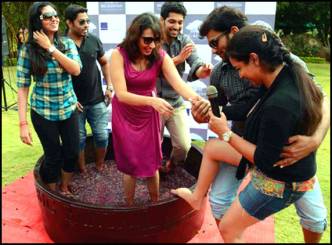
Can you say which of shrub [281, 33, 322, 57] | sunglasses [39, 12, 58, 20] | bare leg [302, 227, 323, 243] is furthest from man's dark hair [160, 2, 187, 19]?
shrub [281, 33, 322, 57]

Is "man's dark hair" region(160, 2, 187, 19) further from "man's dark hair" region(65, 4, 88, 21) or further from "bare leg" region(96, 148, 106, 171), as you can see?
"bare leg" region(96, 148, 106, 171)

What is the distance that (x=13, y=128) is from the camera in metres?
5.93

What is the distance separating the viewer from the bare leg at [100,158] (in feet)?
13.1

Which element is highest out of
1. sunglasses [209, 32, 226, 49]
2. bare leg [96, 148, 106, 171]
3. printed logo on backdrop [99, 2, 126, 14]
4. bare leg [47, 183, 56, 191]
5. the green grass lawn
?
printed logo on backdrop [99, 2, 126, 14]

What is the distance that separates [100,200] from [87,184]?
0.41 meters

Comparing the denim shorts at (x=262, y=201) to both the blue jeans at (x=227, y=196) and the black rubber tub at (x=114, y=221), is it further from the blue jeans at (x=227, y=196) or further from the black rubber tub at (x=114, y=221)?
the black rubber tub at (x=114, y=221)

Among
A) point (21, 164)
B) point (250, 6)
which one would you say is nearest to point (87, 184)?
point (21, 164)

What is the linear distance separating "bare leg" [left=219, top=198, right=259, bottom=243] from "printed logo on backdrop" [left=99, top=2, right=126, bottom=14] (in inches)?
146

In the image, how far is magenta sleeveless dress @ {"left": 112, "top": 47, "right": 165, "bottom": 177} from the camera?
258 centimetres

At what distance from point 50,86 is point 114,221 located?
44.4 inches

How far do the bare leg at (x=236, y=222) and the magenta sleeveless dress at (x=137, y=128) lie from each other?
3.18 ft

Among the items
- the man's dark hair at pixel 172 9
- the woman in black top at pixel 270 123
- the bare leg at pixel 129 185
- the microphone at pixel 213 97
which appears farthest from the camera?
the man's dark hair at pixel 172 9

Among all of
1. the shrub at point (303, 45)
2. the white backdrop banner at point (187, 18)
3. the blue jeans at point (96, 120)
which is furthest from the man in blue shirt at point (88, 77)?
the shrub at point (303, 45)

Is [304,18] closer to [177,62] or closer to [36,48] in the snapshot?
[177,62]
